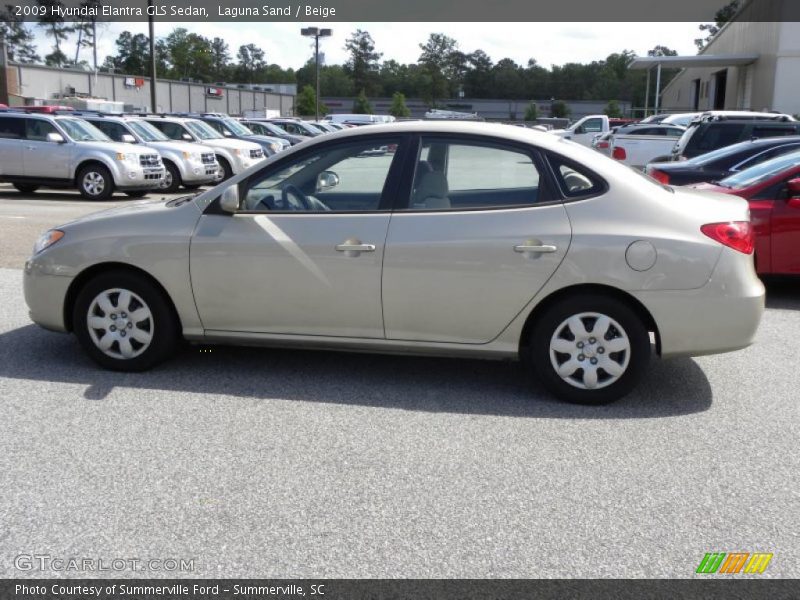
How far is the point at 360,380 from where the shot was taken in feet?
18.7

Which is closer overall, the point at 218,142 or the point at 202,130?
the point at 218,142

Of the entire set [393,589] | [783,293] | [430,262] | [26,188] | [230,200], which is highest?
[230,200]

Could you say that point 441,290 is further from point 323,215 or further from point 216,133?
point 216,133

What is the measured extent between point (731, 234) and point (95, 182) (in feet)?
50.6

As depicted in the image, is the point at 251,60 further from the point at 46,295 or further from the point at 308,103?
the point at 46,295

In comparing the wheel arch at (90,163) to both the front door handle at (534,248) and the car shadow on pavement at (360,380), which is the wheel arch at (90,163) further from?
the front door handle at (534,248)

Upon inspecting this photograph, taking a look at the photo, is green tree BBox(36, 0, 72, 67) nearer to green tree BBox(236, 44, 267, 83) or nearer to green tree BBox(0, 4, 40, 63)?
green tree BBox(0, 4, 40, 63)

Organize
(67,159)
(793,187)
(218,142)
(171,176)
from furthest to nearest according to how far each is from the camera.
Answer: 1. (218,142)
2. (171,176)
3. (67,159)
4. (793,187)

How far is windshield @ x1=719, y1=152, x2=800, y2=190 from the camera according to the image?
8.52m

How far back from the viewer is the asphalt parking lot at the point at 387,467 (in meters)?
3.46

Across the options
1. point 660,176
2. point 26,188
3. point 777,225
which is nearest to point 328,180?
point 777,225

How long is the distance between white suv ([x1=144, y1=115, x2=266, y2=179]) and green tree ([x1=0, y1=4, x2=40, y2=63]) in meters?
84.2

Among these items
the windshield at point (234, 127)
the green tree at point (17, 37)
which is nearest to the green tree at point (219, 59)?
the green tree at point (17, 37)

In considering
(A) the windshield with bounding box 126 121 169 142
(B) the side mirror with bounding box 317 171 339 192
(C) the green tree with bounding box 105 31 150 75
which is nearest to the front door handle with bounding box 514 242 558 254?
(B) the side mirror with bounding box 317 171 339 192
